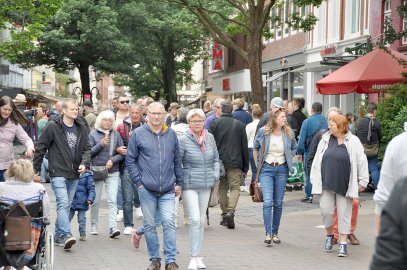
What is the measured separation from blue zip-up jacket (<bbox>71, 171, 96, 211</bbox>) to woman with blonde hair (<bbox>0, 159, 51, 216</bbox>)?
2.94m

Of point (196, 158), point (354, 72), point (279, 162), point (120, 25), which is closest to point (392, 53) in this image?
point (354, 72)

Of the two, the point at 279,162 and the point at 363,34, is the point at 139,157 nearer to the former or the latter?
the point at 279,162

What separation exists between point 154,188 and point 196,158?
0.90 m

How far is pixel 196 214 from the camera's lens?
10.1m

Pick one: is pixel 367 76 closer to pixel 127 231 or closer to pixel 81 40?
pixel 127 231

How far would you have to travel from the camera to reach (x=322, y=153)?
11.4m

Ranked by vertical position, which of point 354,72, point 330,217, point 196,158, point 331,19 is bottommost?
point 330,217

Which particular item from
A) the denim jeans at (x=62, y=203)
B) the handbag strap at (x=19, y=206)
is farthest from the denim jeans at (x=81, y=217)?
the handbag strap at (x=19, y=206)

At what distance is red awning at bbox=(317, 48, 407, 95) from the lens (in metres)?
17.8

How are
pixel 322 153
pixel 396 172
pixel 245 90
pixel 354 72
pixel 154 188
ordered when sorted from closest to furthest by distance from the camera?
1. pixel 396 172
2. pixel 154 188
3. pixel 322 153
4. pixel 354 72
5. pixel 245 90

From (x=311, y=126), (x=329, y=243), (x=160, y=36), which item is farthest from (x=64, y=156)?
(x=160, y=36)

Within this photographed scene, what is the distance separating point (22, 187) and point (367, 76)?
34.3ft

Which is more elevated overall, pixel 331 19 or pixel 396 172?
pixel 331 19

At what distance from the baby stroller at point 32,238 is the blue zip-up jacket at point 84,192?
283 cm
